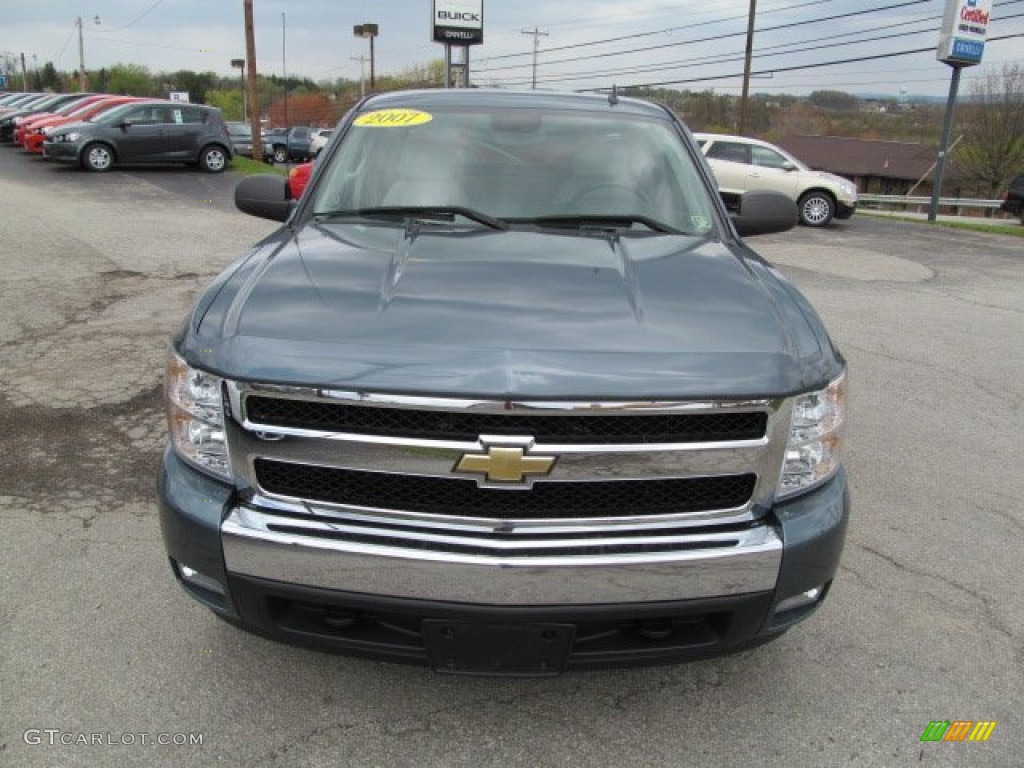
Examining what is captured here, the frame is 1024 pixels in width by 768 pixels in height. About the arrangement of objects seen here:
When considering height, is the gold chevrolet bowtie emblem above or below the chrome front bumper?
above

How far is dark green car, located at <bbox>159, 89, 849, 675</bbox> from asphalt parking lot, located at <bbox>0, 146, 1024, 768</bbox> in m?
0.39

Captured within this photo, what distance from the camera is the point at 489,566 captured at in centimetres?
204

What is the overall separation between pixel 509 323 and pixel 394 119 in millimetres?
1976

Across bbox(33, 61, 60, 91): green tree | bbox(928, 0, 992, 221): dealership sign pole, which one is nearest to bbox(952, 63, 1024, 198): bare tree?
bbox(928, 0, 992, 221): dealership sign pole

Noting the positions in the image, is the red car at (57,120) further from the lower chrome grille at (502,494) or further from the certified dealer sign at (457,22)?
the lower chrome grille at (502,494)

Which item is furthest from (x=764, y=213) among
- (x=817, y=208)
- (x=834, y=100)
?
(x=834, y=100)

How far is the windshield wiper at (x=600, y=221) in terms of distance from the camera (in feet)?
10.6

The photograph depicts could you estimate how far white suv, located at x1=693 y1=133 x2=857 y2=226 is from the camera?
1698 cm

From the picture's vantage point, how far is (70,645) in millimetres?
2777

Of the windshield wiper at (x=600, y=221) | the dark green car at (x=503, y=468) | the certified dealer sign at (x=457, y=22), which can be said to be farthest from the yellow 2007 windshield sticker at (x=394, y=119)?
the certified dealer sign at (x=457, y=22)

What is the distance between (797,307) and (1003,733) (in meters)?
1.42

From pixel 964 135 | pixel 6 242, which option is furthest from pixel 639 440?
pixel 964 135

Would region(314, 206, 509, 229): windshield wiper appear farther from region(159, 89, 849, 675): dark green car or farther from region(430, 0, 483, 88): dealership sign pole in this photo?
region(430, 0, 483, 88): dealership sign pole

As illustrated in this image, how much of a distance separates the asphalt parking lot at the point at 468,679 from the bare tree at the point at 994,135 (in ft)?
190
